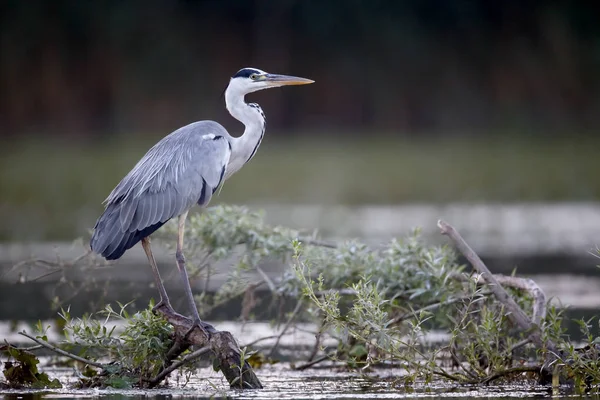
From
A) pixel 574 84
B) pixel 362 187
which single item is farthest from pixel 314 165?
pixel 574 84

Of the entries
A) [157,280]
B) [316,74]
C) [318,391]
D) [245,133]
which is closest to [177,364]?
[157,280]

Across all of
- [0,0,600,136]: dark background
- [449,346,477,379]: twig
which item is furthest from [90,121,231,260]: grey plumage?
[0,0,600,136]: dark background

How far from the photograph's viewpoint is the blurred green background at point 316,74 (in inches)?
942

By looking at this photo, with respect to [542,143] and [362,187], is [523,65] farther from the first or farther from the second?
[362,187]

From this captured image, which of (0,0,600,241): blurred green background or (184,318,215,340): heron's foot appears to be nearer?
(184,318,215,340): heron's foot

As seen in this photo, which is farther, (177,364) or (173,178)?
(173,178)

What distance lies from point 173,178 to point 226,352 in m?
1.33

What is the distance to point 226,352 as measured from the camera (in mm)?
5941

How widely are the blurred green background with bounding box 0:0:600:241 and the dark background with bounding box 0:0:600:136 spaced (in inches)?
1.3

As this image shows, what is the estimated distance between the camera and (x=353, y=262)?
7207 millimetres

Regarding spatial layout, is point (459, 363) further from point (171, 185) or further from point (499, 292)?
point (171, 185)

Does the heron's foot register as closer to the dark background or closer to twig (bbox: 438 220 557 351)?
twig (bbox: 438 220 557 351)

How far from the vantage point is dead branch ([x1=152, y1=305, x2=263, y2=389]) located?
19.5 ft

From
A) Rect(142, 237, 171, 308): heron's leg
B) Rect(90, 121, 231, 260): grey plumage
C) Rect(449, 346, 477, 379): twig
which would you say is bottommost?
Rect(449, 346, 477, 379): twig
